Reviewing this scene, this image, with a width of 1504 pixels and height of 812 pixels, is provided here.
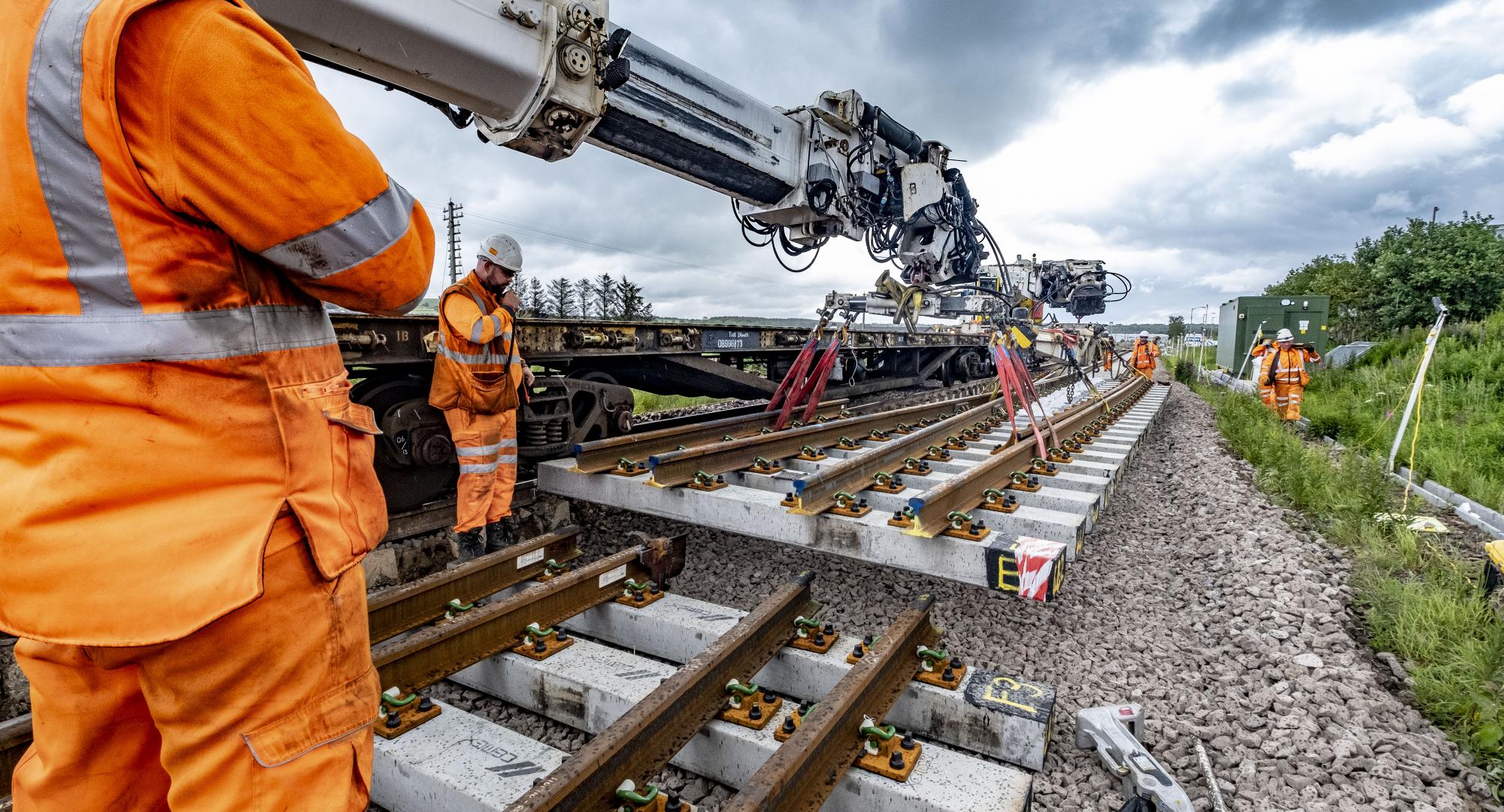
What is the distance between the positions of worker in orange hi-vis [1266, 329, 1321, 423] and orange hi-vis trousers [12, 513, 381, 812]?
11.9 meters

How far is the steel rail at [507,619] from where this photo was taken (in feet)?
7.22

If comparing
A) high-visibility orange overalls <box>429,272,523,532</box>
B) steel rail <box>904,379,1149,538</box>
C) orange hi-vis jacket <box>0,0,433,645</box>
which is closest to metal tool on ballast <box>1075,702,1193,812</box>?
steel rail <box>904,379,1149,538</box>

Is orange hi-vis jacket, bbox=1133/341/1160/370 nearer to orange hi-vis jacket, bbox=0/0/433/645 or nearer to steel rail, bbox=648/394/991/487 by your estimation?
steel rail, bbox=648/394/991/487

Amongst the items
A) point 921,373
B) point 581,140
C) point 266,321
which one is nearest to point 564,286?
point 921,373

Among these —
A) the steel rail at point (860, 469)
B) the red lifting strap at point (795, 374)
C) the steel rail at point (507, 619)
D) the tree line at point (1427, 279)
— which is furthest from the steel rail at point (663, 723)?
the tree line at point (1427, 279)

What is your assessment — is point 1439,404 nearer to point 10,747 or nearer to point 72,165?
point 72,165

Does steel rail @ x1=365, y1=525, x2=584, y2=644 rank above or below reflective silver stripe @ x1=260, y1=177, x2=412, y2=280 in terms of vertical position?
below

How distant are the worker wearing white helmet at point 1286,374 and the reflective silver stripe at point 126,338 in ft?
39.5

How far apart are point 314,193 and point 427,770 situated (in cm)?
153

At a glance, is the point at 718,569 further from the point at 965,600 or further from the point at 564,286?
the point at 564,286

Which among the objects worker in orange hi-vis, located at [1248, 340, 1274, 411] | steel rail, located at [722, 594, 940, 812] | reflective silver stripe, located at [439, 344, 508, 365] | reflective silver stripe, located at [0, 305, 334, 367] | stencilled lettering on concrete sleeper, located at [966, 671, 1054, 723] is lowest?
stencilled lettering on concrete sleeper, located at [966, 671, 1054, 723]

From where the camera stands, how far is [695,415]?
7.76 meters

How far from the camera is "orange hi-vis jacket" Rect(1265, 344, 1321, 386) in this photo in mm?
9734

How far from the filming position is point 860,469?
3.70m
